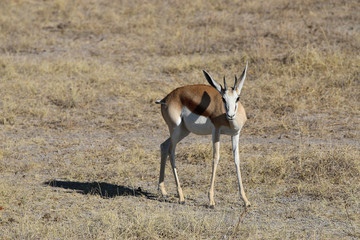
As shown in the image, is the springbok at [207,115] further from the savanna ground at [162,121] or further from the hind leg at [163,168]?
the savanna ground at [162,121]

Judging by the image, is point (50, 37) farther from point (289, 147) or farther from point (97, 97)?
point (289, 147)

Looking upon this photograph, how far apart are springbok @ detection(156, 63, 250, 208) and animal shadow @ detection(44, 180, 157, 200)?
0.34m

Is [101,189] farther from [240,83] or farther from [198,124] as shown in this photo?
[240,83]

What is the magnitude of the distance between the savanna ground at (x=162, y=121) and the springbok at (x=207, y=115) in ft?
2.14

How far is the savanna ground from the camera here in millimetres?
5867

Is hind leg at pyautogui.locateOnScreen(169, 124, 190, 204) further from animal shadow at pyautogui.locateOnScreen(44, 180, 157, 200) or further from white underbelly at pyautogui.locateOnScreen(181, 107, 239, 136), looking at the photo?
animal shadow at pyautogui.locateOnScreen(44, 180, 157, 200)

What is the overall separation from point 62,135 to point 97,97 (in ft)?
5.86

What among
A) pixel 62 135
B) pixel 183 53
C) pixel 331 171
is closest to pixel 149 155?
pixel 62 135

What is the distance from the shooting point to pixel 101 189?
694 centimetres

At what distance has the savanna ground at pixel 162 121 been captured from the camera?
5867mm

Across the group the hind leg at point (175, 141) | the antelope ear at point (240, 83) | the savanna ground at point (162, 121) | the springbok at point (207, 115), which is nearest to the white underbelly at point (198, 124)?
the springbok at point (207, 115)

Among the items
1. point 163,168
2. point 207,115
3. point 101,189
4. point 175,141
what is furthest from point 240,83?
point 101,189

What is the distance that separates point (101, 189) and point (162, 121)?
3.11 m

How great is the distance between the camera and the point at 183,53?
45.1 feet
